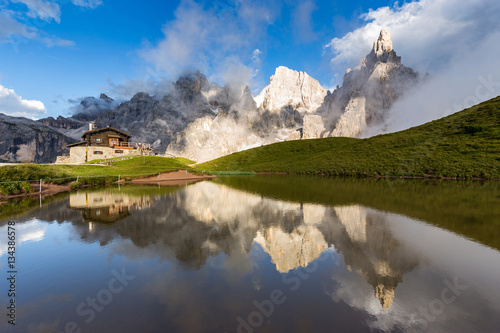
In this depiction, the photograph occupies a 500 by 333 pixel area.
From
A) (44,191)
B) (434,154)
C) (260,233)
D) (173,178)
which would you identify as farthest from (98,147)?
(434,154)

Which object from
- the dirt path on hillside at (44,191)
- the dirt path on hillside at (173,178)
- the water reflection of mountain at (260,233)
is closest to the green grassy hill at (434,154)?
the dirt path on hillside at (173,178)

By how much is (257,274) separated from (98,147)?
90913mm

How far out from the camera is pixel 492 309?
5.50 metres

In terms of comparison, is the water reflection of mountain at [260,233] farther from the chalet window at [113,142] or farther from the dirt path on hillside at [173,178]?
the chalet window at [113,142]

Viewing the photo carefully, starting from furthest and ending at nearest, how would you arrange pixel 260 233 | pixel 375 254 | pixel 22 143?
1. pixel 22 143
2. pixel 260 233
3. pixel 375 254

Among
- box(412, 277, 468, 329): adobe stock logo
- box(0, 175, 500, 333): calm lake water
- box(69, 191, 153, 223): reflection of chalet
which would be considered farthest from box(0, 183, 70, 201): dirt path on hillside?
box(412, 277, 468, 329): adobe stock logo

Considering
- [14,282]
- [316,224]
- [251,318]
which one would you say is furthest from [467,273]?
[14,282]

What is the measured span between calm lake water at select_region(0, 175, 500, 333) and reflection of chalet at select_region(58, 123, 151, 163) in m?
75.4

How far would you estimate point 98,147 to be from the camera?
3059 inches

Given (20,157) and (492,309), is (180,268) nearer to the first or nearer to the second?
(492,309)

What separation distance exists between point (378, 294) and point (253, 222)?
8.64 meters

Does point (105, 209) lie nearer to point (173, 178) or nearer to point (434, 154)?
point (173, 178)

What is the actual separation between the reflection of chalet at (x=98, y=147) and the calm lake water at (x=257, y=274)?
75.4 meters

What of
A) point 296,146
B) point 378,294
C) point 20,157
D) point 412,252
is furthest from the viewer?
point 20,157
